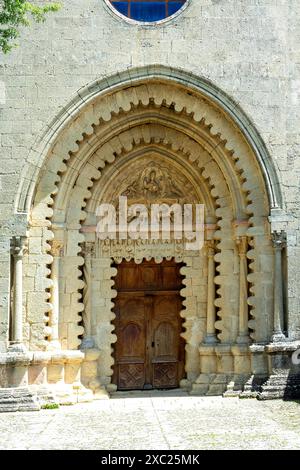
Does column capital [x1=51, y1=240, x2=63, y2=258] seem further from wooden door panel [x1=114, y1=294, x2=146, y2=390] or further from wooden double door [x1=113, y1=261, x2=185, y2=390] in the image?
wooden door panel [x1=114, y1=294, x2=146, y2=390]

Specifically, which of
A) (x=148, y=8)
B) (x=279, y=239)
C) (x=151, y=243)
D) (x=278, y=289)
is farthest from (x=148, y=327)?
(x=148, y=8)

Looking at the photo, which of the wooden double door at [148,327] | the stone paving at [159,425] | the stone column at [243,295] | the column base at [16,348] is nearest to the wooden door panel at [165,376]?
the wooden double door at [148,327]

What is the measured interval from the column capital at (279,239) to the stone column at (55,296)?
147 inches

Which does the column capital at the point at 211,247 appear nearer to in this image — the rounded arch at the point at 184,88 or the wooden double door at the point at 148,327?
the wooden double door at the point at 148,327

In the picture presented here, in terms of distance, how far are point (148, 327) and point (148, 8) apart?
5953mm

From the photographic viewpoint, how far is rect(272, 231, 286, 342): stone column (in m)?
10.8

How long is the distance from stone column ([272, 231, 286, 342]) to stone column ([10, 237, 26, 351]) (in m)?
4.27

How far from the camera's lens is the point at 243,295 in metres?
11.4

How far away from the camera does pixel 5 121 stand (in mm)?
10812

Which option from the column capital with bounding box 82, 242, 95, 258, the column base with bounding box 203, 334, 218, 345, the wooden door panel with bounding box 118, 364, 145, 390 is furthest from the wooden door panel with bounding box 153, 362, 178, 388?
the column capital with bounding box 82, 242, 95, 258

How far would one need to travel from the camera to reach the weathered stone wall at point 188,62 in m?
10.8

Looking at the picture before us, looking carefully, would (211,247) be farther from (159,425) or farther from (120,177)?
(159,425)
